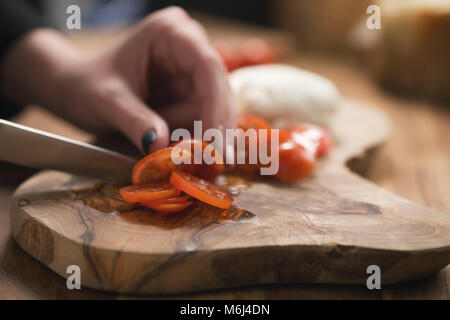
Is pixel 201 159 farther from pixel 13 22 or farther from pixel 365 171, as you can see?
pixel 13 22

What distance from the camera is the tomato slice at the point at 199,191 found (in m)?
1.04

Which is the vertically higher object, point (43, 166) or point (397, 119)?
point (397, 119)

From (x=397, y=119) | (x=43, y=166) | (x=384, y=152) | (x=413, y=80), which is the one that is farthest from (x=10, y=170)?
(x=413, y=80)

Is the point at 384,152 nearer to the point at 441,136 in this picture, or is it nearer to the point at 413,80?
the point at 441,136

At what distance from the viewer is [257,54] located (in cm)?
253

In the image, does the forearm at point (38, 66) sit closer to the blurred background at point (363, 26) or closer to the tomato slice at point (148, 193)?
the blurred background at point (363, 26)

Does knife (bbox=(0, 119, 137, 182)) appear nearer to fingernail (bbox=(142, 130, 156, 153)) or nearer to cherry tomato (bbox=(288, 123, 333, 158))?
fingernail (bbox=(142, 130, 156, 153))

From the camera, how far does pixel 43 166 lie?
1139mm

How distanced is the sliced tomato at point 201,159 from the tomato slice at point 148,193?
9 centimetres

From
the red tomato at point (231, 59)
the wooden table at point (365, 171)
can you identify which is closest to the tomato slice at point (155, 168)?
the wooden table at point (365, 171)

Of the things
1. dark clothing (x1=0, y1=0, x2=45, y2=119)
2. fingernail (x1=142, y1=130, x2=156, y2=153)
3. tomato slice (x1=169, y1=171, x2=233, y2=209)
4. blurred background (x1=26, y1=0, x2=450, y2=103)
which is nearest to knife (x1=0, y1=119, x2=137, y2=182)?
fingernail (x1=142, y1=130, x2=156, y2=153)

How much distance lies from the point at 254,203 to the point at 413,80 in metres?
1.47

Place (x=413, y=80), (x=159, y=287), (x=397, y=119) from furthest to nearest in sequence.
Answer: (x=413, y=80) → (x=397, y=119) → (x=159, y=287)

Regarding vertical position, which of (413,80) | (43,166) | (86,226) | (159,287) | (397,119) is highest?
(413,80)
